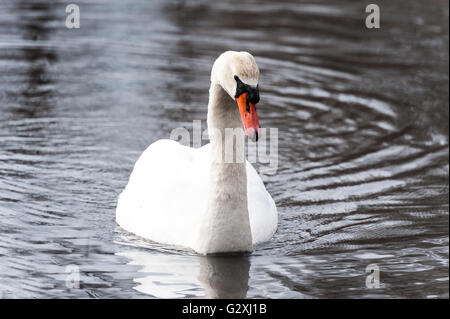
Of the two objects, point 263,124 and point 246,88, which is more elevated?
point 263,124

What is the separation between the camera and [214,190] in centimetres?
799

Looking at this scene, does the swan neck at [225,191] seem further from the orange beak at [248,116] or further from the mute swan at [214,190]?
the orange beak at [248,116]

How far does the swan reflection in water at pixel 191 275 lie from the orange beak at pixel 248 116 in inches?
51.3

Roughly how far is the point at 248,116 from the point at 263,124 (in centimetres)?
515

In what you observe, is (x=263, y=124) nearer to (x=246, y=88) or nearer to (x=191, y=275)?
(x=191, y=275)

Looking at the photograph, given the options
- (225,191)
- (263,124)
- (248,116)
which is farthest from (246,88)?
(263,124)

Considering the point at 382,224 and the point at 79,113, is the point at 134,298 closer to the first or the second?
the point at 382,224

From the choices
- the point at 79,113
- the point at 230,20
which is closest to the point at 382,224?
the point at 79,113

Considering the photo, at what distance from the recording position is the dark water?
25.9ft

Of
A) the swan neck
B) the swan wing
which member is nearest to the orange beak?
the swan neck

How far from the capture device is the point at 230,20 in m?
17.8

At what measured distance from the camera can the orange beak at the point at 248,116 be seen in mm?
7238

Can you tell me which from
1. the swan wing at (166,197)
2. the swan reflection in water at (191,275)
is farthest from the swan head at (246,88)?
the swan reflection in water at (191,275)

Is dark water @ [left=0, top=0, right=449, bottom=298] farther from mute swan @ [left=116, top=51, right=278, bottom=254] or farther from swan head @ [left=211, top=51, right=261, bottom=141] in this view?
swan head @ [left=211, top=51, right=261, bottom=141]
